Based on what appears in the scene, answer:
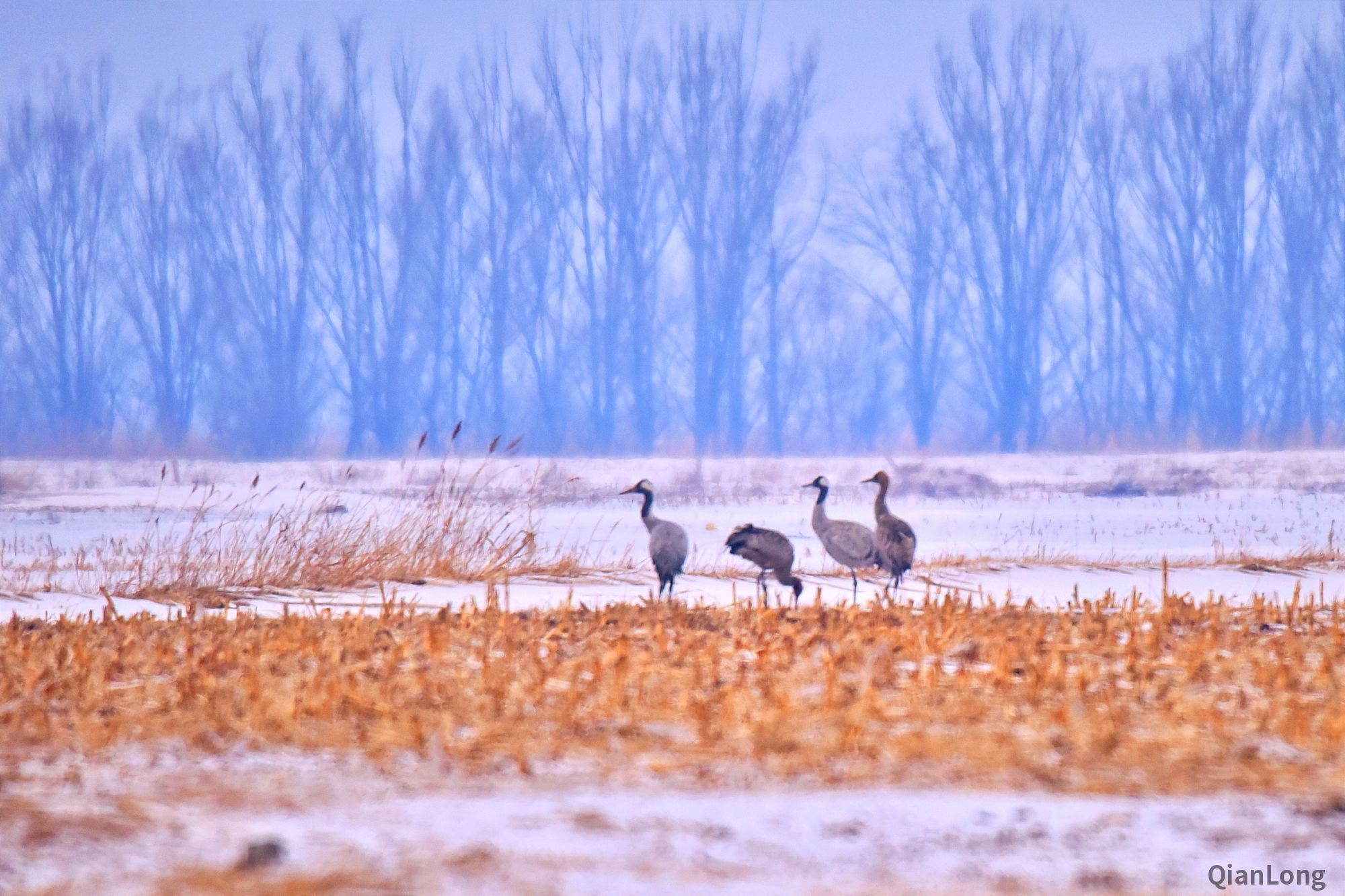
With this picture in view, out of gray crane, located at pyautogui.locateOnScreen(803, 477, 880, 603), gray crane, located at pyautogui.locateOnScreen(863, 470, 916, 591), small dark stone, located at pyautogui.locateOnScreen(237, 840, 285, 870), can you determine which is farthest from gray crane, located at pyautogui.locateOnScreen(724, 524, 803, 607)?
small dark stone, located at pyautogui.locateOnScreen(237, 840, 285, 870)

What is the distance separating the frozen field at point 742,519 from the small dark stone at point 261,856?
4.49m

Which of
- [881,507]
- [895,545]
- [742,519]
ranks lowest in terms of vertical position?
[742,519]

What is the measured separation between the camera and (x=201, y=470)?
2547 centimetres

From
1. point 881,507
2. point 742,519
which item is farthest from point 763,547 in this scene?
point 742,519

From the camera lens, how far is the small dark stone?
8.91 feet

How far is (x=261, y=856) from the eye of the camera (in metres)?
2.73

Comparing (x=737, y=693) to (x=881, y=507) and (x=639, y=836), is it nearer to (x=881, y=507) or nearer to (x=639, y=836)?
(x=639, y=836)

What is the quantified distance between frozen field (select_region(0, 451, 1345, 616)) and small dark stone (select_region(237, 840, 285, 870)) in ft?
14.7

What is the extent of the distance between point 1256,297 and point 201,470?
74.9 ft

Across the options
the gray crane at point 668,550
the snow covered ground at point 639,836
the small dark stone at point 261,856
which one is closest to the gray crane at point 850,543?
the gray crane at point 668,550

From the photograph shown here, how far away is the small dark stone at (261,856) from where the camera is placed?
8.91 ft

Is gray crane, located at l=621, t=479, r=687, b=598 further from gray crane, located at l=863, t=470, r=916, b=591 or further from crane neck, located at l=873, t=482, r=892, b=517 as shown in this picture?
crane neck, located at l=873, t=482, r=892, b=517

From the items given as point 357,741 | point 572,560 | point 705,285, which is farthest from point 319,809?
point 705,285

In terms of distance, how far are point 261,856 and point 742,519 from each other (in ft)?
48.3
